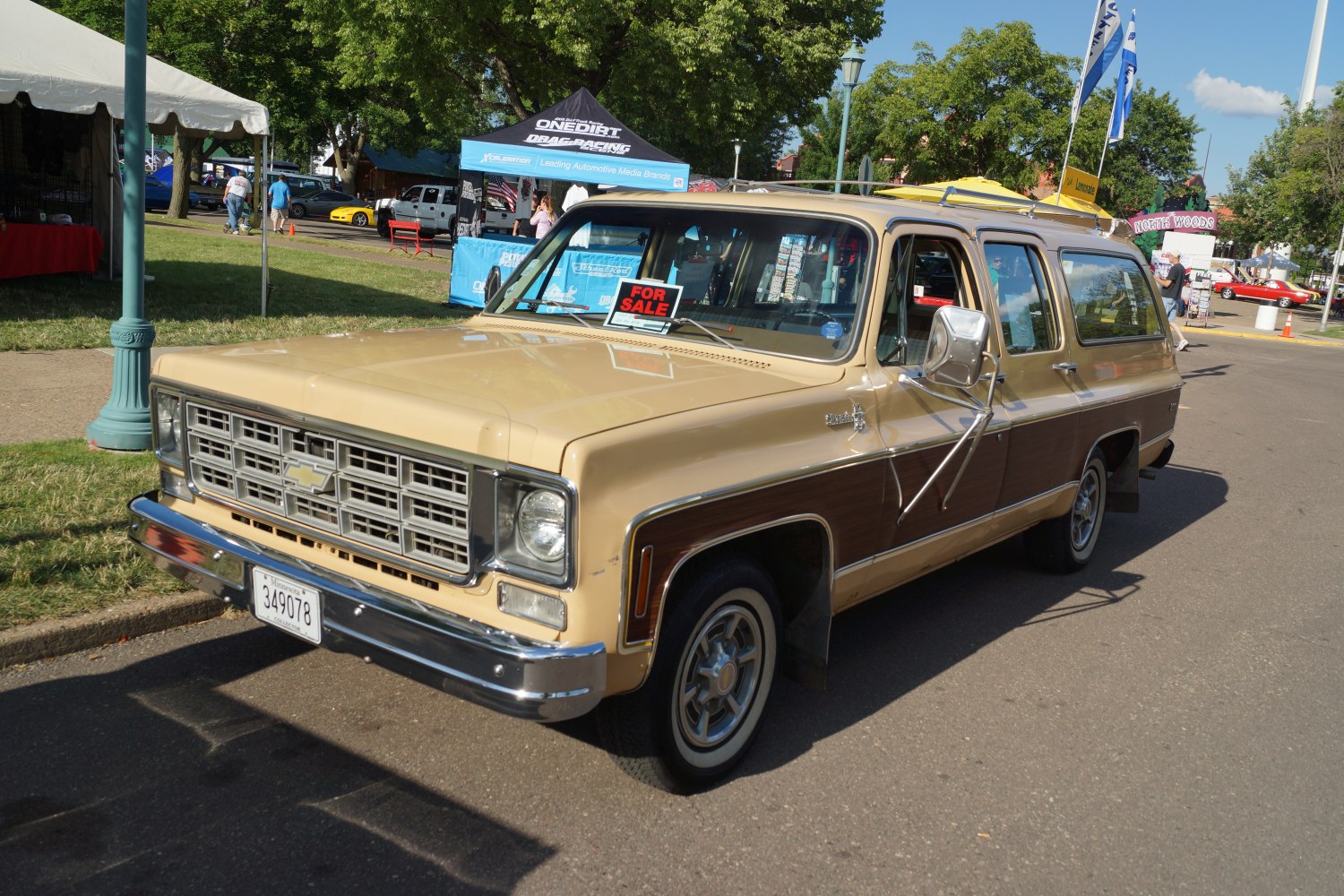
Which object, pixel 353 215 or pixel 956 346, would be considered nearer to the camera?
pixel 956 346

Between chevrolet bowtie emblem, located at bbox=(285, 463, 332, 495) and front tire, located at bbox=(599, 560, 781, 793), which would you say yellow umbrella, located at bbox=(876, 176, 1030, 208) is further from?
chevrolet bowtie emblem, located at bbox=(285, 463, 332, 495)

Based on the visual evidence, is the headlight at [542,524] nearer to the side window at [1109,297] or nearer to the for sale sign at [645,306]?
the for sale sign at [645,306]

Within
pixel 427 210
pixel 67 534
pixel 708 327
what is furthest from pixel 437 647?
pixel 427 210

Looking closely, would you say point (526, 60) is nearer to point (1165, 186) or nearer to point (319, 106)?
point (319, 106)

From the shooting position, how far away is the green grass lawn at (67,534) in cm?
460

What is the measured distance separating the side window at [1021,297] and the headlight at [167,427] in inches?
139

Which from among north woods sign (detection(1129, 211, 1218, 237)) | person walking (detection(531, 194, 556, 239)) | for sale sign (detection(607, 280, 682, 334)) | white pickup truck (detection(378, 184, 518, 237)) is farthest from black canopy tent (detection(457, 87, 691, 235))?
white pickup truck (detection(378, 184, 518, 237))

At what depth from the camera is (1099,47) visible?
18688 mm

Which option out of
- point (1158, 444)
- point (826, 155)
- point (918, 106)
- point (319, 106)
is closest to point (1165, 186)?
point (826, 155)

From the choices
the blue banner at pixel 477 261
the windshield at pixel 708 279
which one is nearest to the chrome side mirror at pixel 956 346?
the windshield at pixel 708 279

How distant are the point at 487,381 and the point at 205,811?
1.61 metres

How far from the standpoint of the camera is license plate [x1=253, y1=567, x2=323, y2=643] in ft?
11.0

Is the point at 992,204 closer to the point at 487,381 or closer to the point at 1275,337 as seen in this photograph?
the point at 487,381

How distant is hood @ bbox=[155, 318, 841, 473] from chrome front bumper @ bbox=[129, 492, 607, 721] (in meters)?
0.50
